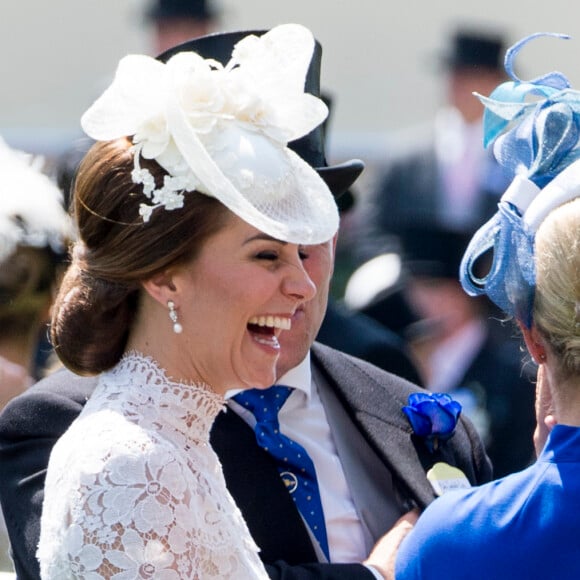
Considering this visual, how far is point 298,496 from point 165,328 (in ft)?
2.25

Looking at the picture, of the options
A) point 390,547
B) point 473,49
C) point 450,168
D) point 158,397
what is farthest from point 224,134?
point 450,168

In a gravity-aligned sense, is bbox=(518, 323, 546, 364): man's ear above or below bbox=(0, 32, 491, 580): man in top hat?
above

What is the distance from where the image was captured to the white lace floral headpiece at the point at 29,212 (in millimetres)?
3754

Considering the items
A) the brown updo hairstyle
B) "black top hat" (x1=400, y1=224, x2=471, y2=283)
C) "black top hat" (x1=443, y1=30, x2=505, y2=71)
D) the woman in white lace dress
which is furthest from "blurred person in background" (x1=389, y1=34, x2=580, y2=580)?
"black top hat" (x1=443, y1=30, x2=505, y2=71)

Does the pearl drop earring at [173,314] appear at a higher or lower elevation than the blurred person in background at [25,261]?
higher

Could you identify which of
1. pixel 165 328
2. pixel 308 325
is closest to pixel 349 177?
pixel 308 325

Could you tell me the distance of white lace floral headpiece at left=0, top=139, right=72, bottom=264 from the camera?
12.3 ft

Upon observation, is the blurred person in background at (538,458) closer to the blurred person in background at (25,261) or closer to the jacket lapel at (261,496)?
the jacket lapel at (261,496)

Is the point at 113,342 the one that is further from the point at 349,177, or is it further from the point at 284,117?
the point at 349,177

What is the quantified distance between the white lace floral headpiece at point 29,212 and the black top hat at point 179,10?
1.52m

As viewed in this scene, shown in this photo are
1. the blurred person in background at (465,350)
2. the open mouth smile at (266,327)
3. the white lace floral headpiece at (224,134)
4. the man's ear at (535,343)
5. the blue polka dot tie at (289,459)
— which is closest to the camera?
the man's ear at (535,343)

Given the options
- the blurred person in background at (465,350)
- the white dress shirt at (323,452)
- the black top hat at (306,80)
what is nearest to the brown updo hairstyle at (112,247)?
Answer: the white dress shirt at (323,452)

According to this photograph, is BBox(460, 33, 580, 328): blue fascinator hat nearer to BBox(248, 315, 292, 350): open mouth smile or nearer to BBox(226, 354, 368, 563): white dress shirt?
BBox(248, 315, 292, 350): open mouth smile

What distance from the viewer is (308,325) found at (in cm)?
303
